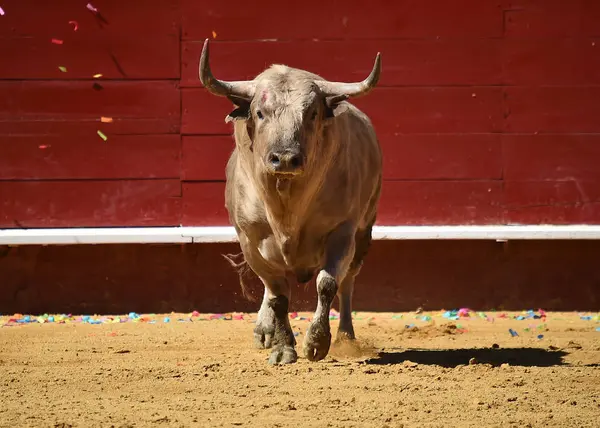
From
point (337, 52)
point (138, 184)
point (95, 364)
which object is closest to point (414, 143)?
point (337, 52)

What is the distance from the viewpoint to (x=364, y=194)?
5.64 m

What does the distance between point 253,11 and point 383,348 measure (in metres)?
2.78

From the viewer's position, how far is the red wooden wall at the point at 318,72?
7410mm

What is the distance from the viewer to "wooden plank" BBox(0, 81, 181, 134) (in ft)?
24.2

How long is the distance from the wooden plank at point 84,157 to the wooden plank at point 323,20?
0.82 metres

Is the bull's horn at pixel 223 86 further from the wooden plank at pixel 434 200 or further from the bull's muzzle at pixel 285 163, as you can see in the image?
the wooden plank at pixel 434 200

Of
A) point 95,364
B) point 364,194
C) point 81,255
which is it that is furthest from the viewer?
point 81,255

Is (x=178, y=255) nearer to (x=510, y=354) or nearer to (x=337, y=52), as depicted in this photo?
(x=337, y=52)

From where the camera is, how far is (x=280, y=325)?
5148mm

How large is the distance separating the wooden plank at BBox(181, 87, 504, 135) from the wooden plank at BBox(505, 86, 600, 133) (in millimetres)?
118

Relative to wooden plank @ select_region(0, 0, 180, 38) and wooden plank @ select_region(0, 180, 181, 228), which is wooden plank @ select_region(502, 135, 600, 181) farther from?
wooden plank @ select_region(0, 0, 180, 38)

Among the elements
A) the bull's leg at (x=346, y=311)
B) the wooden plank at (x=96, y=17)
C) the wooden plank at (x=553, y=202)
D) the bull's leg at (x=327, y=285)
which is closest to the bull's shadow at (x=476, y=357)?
the bull's leg at (x=346, y=311)

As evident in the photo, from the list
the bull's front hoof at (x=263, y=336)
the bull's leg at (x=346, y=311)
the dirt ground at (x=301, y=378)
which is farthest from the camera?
the bull's leg at (x=346, y=311)

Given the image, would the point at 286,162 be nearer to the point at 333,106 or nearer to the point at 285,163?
the point at 285,163
